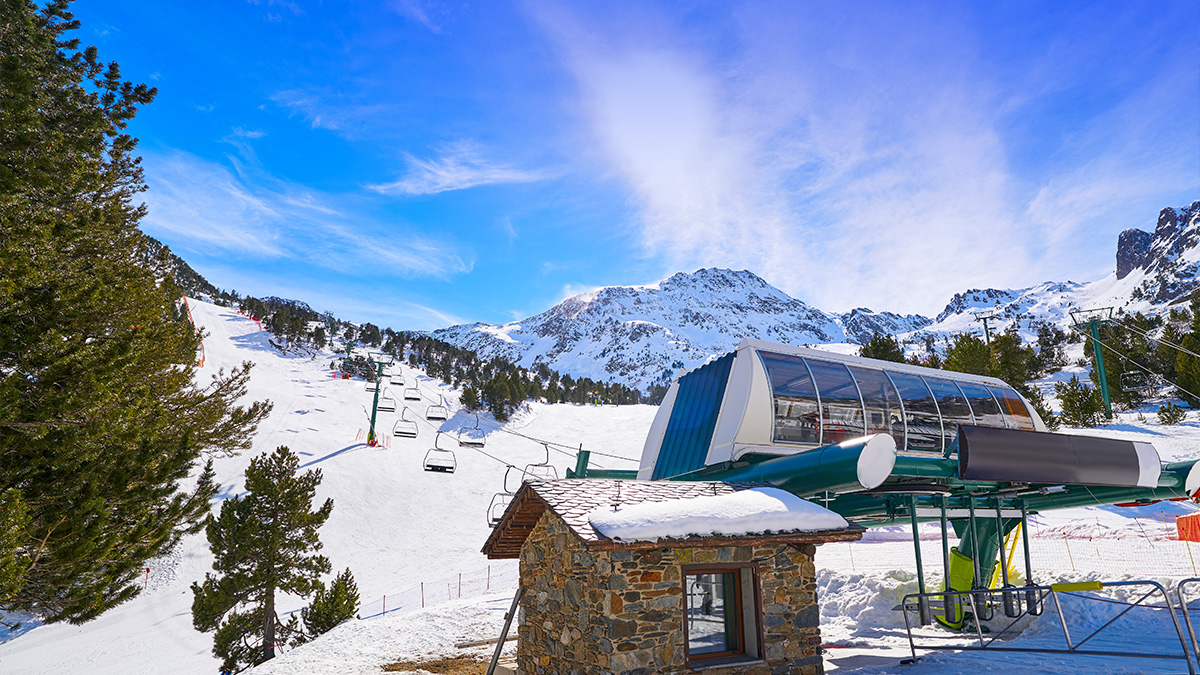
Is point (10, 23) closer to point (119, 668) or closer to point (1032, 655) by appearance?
point (1032, 655)

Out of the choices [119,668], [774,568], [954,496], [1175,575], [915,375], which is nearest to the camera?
[774,568]

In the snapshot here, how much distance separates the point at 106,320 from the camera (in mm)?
9820

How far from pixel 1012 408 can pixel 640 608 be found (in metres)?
12.6

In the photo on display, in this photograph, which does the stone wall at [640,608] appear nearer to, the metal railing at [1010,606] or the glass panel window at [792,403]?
the metal railing at [1010,606]

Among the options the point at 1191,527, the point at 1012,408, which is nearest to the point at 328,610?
the point at 1012,408

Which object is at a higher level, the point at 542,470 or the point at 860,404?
the point at 860,404

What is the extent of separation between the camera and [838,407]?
12805 mm

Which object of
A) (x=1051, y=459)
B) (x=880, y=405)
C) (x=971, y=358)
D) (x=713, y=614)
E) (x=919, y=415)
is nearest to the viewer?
(x=713, y=614)

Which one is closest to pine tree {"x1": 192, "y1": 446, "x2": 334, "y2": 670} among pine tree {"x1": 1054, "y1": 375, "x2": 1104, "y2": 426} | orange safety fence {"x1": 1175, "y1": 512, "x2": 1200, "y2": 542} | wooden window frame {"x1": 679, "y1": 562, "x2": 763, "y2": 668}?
wooden window frame {"x1": 679, "y1": 562, "x2": 763, "y2": 668}

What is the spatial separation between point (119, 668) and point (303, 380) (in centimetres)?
4532

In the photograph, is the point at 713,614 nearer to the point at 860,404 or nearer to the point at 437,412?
the point at 860,404

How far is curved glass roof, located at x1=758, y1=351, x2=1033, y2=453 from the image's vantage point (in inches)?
498

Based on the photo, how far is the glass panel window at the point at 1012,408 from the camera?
15188mm

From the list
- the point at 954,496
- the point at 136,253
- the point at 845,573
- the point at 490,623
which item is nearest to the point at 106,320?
the point at 136,253
